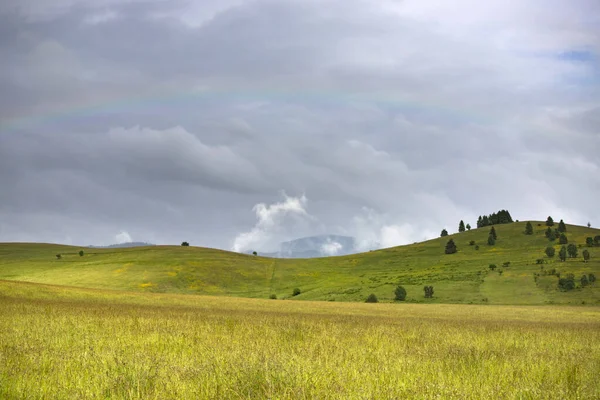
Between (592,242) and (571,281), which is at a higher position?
(592,242)

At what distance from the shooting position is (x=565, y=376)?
9.09 meters

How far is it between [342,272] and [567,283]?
55.1 meters

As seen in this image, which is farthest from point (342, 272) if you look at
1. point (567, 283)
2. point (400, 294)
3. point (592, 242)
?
point (592, 242)

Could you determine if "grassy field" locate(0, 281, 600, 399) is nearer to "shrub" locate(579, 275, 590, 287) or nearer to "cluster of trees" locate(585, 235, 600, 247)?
"shrub" locate(579, 275, 590, 287)

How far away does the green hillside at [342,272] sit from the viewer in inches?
3371

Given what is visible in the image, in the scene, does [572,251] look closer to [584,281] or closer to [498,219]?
[584,281]

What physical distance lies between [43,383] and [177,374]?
200 centimetres

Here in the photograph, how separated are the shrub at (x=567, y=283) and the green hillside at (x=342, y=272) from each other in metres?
1.02

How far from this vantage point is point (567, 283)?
81625 millimetres

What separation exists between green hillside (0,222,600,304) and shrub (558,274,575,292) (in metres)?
1.02

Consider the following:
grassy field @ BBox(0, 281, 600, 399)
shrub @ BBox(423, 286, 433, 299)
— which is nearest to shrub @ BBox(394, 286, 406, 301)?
shrub @ BBox(423, 286, 433, 299)

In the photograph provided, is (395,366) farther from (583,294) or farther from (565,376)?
(583,294)

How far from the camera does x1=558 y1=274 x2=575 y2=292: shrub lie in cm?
8100

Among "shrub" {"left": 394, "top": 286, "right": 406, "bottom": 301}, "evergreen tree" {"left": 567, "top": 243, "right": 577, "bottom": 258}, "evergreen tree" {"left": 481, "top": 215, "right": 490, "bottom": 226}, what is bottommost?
"shrub" {"left": 394, "top": 286, "right": 406, "bottom": 301}
